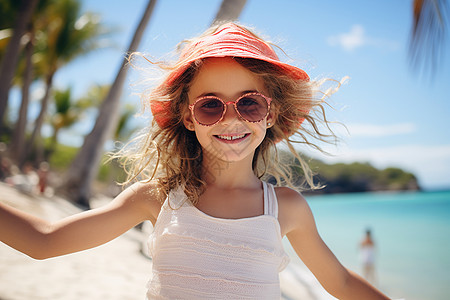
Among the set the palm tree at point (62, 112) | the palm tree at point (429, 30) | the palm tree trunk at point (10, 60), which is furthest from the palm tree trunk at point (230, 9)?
the palm tree at point (62, 112)

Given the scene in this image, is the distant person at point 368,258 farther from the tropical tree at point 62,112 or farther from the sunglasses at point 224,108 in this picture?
the tropical tree at point 62,112

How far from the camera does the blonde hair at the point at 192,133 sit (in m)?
1.87

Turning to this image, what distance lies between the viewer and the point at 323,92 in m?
2.14

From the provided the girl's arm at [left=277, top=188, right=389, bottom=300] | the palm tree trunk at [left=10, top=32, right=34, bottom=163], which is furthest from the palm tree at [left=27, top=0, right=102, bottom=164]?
the girl's arm at [left=277, top=188, right=389, bottom=300]

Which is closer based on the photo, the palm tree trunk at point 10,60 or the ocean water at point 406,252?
the palm tree trunk at point 10,60

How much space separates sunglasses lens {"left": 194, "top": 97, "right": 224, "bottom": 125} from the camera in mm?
1669

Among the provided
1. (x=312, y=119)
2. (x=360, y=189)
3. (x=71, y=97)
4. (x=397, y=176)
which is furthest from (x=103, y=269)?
(x=397, y=176)

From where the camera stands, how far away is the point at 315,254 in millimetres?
1800

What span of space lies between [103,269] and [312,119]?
11.3ft

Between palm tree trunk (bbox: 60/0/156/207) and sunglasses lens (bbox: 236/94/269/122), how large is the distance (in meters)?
7.29

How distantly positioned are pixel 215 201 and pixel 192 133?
0.49m

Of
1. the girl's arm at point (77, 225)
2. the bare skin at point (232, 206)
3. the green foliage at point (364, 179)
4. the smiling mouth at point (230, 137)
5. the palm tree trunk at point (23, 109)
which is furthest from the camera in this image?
the green foliage at point (364, 179)

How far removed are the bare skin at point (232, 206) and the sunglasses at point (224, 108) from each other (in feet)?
0.11

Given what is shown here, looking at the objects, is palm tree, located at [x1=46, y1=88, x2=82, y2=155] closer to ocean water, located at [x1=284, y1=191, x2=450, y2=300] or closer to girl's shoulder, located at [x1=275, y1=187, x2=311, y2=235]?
ocean water, located at [x1=284, y1=191, x2=450, y2=300]
